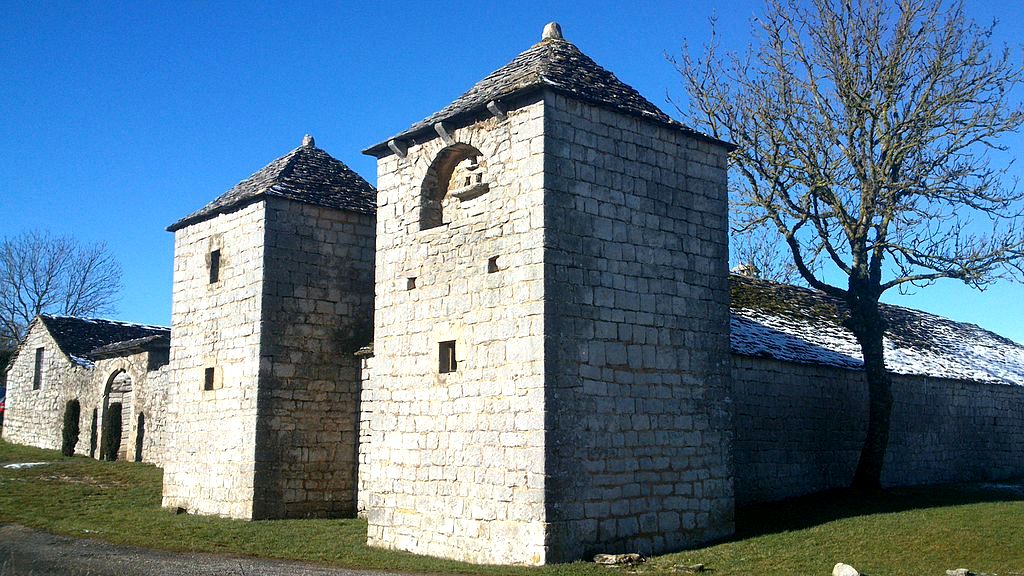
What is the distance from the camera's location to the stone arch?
1289 centimetres

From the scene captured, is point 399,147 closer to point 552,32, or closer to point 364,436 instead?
point 552,32

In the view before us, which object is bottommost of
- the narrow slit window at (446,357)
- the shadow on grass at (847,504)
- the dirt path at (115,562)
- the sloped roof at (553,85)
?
the dirt path at (115,562)

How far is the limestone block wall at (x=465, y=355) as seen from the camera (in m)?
11.0

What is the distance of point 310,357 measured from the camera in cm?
1634

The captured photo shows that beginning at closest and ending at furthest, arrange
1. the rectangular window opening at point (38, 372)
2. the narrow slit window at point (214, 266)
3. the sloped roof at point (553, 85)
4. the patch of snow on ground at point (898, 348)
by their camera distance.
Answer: the sloped roof at point (553, 85) → the patch of snow on ground at point (898, 348) → the narrow slit window at point (214, 266) → the rectangular window opening at point (38, 372)

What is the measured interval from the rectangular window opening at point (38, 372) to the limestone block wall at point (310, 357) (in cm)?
1700

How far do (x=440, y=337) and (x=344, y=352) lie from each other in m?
4.83

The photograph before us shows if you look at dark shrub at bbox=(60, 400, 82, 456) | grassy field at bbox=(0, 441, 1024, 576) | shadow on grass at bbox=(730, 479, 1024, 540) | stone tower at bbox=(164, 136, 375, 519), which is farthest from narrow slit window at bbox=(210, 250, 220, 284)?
dark shrub at bbox=(60, 400, 82, 456)

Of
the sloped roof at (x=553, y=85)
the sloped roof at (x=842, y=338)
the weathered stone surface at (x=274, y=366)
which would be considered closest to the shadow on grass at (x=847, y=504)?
the sloped roof at (x=842, y=338)

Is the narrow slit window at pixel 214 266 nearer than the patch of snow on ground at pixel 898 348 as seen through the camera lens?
No

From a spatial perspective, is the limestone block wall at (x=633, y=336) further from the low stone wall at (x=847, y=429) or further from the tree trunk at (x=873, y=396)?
the tree trunk at (x=873, y=396)

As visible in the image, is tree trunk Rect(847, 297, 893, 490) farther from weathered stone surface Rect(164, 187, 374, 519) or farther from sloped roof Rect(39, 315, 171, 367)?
sloped roof Rect(39, 315, 171, 367)

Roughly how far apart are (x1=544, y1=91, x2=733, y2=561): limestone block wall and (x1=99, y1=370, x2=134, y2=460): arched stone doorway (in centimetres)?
1591

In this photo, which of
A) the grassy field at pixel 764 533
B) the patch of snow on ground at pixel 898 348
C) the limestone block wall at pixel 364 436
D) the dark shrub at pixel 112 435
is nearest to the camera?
the grassy field at pixel 764 533
